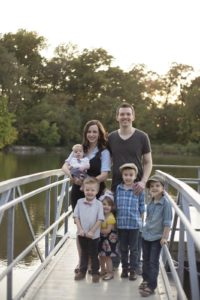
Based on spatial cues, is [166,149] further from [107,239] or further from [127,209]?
[127,209]

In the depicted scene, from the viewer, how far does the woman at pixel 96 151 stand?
15.5 feet

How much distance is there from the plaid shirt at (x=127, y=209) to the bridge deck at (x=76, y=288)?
0.50 m

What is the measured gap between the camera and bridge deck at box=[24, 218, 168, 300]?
425 cm

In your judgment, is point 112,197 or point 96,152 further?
point 96,152

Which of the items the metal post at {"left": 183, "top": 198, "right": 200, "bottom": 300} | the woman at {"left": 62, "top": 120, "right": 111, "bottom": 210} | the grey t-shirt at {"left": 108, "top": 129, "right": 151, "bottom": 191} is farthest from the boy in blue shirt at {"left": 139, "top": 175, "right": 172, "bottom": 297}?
the metal post at {"left": 183, "top": 198, "right": 200, "bottom": 300}

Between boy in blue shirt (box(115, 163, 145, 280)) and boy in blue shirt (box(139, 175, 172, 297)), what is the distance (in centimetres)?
22

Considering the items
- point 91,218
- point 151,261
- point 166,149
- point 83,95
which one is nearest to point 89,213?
point 91,218

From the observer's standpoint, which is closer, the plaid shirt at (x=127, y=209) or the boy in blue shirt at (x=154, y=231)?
the boy in blue shirt at (x=154, y=231)

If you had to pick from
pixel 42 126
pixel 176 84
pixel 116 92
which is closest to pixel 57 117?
pixel 42 126

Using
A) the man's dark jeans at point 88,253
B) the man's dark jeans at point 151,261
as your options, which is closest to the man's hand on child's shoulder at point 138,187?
the man's dark jeans at point 151,261

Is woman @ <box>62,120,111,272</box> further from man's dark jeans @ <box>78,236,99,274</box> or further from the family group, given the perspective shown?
man's dark jeans @ <box>78,236,99,274</box>

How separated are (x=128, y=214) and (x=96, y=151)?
0.64 m

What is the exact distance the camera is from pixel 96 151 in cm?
480

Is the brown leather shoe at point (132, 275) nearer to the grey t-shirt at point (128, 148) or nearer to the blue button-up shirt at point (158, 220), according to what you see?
the blue button-up shirt at point (158, 220)
